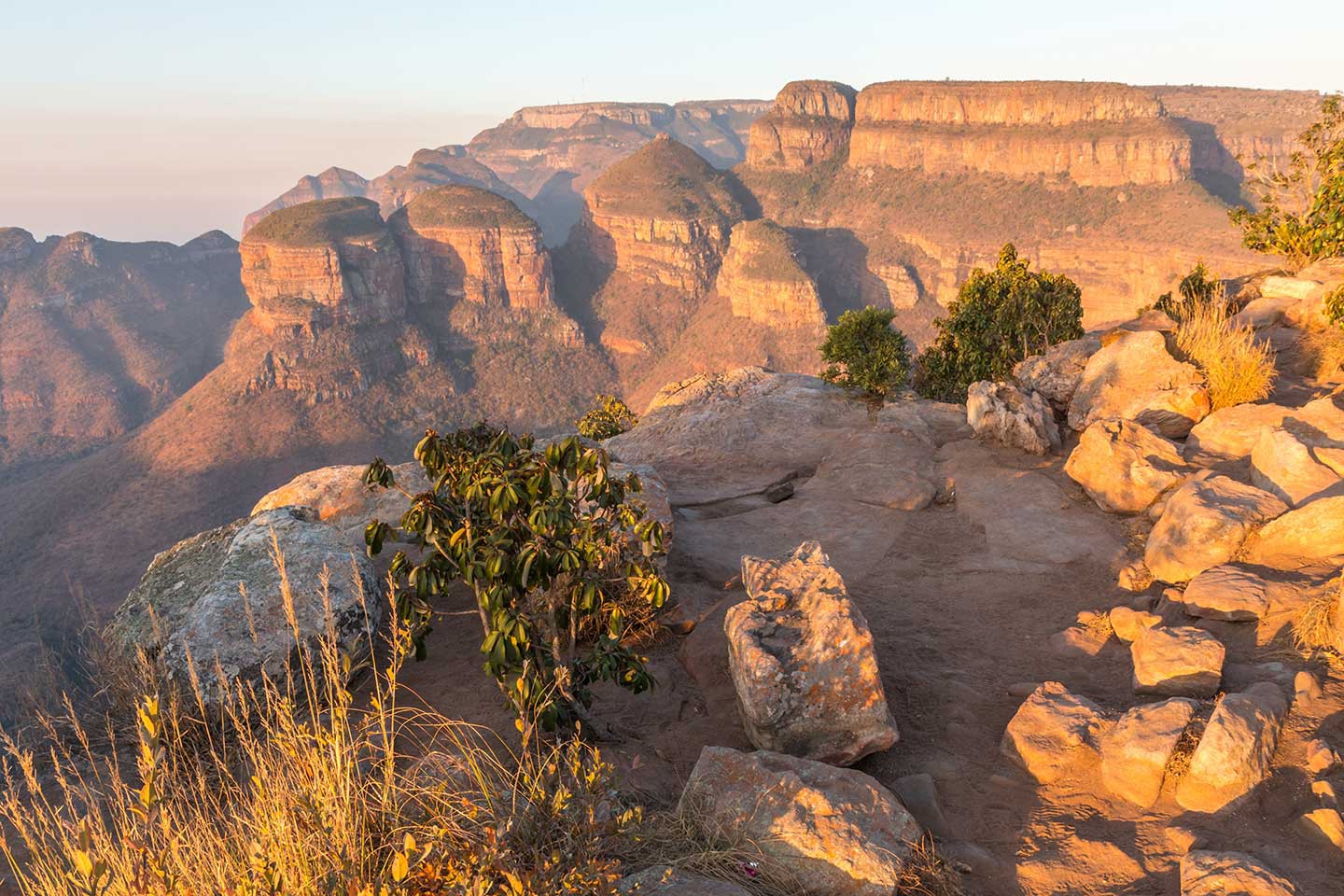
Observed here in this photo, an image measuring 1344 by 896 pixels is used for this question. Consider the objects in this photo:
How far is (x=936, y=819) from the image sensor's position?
5.11 meters

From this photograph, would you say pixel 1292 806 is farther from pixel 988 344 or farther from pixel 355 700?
pixel 988 344

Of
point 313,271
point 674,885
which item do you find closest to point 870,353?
point 674,885

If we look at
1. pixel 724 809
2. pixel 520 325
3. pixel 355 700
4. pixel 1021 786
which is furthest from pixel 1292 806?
pixel 520 325

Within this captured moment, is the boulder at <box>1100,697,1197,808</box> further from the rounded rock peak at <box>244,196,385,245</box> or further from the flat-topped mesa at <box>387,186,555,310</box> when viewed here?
the flat-topped mesa at <box>387,186,555,310</box>

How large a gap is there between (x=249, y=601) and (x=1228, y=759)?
24.2 feet

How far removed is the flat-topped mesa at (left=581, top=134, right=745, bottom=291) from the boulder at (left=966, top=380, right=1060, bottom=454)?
115294 millimetres

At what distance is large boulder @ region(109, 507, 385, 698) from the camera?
7242 millimetres

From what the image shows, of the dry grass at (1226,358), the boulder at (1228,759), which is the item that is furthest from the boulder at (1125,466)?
the boulder at (1228,759)

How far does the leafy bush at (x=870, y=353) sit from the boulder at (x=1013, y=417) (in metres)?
3.72

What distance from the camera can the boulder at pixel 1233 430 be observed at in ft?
30.4

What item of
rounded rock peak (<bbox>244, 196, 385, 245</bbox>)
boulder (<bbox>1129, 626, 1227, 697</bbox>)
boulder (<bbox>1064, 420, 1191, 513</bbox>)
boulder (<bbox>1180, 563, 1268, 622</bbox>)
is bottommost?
boulder (<bbox>1129, 626, 1227, 697</bbox>)

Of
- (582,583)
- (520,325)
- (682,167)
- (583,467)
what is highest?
(682,167)

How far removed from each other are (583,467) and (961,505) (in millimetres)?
6365

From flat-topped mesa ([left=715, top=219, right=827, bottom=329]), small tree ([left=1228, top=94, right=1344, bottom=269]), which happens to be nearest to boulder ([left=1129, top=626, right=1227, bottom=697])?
small tree ([left=1228, top=94, right=1344, bottom=269])
